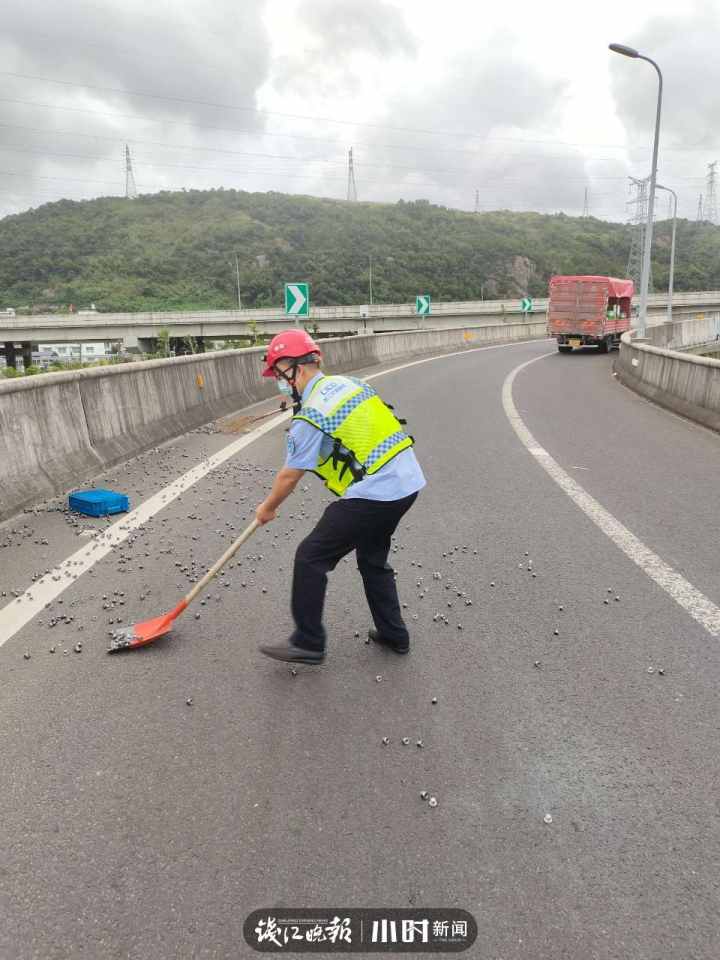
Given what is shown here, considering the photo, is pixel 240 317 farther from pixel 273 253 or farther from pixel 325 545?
pixel 273 253

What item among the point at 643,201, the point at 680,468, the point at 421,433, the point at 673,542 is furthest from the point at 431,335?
the point at 643,201

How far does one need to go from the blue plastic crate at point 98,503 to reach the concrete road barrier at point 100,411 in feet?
1.58

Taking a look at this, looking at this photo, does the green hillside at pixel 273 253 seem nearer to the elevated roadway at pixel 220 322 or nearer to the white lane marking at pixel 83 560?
the elevated roadway at pixel 220 322

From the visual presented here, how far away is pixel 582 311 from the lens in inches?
1344

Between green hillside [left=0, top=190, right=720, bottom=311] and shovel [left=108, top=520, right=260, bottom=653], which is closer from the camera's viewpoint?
shovel [left=108, top=520, right=260, bottom=653]

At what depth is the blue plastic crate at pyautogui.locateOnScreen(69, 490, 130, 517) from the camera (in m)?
6.86

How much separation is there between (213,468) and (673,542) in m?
5.12

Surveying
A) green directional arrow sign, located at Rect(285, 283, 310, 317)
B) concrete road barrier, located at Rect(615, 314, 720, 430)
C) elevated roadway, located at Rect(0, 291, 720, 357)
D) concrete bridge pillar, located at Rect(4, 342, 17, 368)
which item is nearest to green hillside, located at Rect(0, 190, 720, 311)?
concrete bridge pillar, located at Rect(4, 342, 17, 368)

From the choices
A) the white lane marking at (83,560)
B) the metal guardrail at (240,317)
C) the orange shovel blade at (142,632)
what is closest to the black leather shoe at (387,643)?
the orange shovel blade at (142,632)

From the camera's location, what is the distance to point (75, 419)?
27.9ft

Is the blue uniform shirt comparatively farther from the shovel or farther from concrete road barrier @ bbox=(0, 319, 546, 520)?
concrete road barrier @ bbox=(0, 319, 546, 520)

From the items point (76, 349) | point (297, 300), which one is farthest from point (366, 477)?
point (76, 349)

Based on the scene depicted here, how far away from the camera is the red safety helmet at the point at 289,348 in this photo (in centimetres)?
384

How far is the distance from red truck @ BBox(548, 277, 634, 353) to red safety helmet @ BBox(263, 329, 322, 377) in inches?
1268
